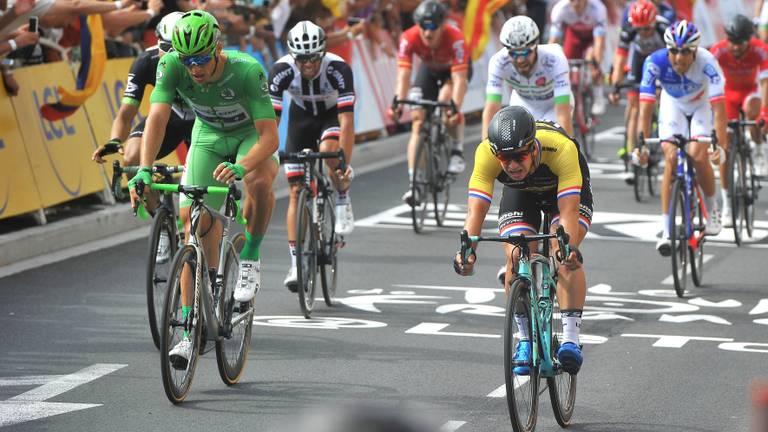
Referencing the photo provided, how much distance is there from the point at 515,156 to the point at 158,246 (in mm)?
2742

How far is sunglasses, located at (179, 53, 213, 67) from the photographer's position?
7633 millimetres

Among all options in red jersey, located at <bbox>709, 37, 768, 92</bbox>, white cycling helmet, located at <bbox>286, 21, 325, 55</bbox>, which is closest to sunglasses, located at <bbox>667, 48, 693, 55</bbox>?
red jersey, located at <bbox>709, 37, 768, 92</bbox>

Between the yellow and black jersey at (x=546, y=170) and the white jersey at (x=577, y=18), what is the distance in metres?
12.1

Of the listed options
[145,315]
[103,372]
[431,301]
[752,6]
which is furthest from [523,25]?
[752,6]

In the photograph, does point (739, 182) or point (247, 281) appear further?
point (739, 182)

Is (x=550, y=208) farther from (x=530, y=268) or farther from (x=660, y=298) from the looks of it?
(x=660, y=298)

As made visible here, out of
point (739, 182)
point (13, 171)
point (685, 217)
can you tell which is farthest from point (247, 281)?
point (739, 182)

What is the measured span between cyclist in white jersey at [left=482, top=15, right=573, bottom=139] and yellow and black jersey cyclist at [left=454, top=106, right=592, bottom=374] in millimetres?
3787

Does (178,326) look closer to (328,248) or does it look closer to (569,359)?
(569,359)

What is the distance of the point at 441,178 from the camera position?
14.3m

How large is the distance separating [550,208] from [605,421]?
109 cm

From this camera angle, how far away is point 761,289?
36.2 ft

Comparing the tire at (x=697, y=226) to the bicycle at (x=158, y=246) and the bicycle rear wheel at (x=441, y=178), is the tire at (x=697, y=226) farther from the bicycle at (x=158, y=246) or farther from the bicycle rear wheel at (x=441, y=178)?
the bicycle at (x=158, y=246)

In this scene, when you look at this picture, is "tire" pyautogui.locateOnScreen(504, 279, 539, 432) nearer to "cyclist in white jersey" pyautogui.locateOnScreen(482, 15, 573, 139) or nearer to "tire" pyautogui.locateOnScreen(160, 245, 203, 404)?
"tire" pyautogui.locateOnScreen(160, 245, 203, 404)
